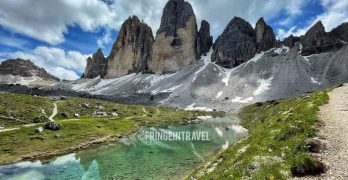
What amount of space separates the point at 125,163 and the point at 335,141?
121ft

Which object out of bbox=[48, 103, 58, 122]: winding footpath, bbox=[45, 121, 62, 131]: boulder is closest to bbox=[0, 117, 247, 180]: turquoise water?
bbox=[45, 121, 62, 131]: boulder

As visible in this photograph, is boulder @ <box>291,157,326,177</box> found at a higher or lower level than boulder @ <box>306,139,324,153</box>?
lower

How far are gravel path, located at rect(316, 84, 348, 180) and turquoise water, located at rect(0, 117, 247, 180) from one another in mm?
20962

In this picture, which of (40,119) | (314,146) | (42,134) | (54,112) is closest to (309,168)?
(314,146)

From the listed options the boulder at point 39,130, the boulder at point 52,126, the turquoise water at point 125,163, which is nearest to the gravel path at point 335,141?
the turquoise water at point 125,163

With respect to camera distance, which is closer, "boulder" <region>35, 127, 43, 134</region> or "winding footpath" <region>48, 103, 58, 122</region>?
"boulder" <region>35, 127, 43, 134</region>

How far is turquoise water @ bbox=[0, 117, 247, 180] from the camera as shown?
147 ft

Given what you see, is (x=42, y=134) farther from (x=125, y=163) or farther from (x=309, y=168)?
(x=309, y=168)

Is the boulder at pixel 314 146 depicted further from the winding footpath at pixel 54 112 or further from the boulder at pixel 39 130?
the winding footpath at pixel 54 112

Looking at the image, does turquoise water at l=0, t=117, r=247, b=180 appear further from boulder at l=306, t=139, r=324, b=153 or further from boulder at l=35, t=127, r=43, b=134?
boulder at l=306, t=139, r=324, b=153

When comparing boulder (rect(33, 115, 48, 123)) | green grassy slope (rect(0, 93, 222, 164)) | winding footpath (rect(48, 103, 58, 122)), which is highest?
winding footpath (rect(48, 103, 58, 122))

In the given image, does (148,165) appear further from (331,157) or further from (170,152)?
(331,157)

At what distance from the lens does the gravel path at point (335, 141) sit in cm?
1823

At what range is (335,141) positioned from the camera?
2316 centimetres
